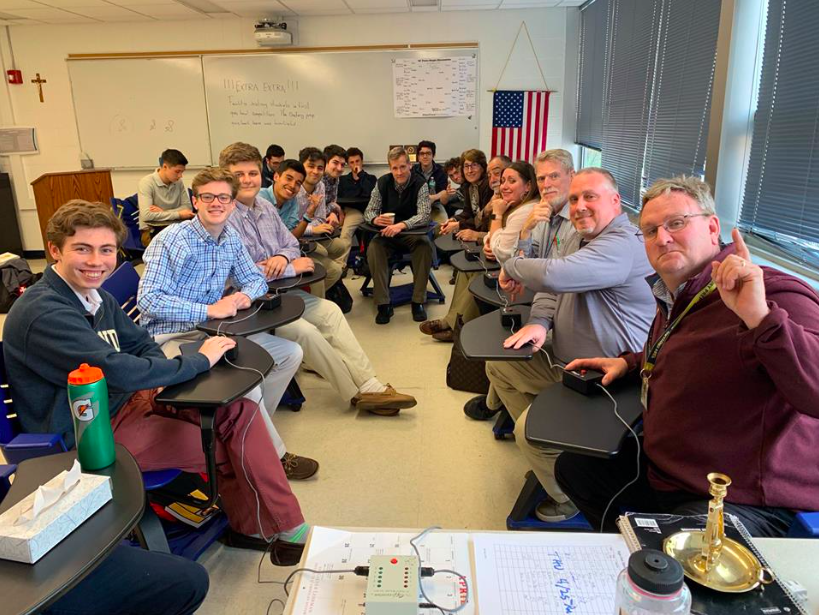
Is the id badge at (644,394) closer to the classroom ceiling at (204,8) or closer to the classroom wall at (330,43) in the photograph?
the classroom ceiling at (204,8)

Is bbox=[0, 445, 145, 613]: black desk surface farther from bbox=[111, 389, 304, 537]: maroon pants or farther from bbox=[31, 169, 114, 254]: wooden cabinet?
bbox=[31, 169, 114, 254]: wooden cabinet

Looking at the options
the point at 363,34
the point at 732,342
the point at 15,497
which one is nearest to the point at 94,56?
the point at 363,34

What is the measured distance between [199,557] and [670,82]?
3825mm

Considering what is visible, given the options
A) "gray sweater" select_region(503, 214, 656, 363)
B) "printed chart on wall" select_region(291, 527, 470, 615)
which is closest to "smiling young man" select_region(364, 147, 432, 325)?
"gray sweater" select_region(503, 214, 656, 363)

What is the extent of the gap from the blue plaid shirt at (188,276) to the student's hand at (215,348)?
488 millimetres

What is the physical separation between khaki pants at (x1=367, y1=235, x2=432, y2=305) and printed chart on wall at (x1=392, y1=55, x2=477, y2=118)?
2381 millimetres

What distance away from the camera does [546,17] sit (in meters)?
6.28

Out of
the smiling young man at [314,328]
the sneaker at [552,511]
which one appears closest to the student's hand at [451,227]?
the smiling young man at [314,328]

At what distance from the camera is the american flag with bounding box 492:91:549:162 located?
6555 millimetres

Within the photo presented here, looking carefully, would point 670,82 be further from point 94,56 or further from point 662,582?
point 94,56

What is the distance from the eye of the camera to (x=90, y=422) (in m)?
1.26

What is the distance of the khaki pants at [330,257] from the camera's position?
15.5 ft

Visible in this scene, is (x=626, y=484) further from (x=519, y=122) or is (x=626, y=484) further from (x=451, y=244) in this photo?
(x=519, y=122)

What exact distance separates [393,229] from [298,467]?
2585 millimetres
